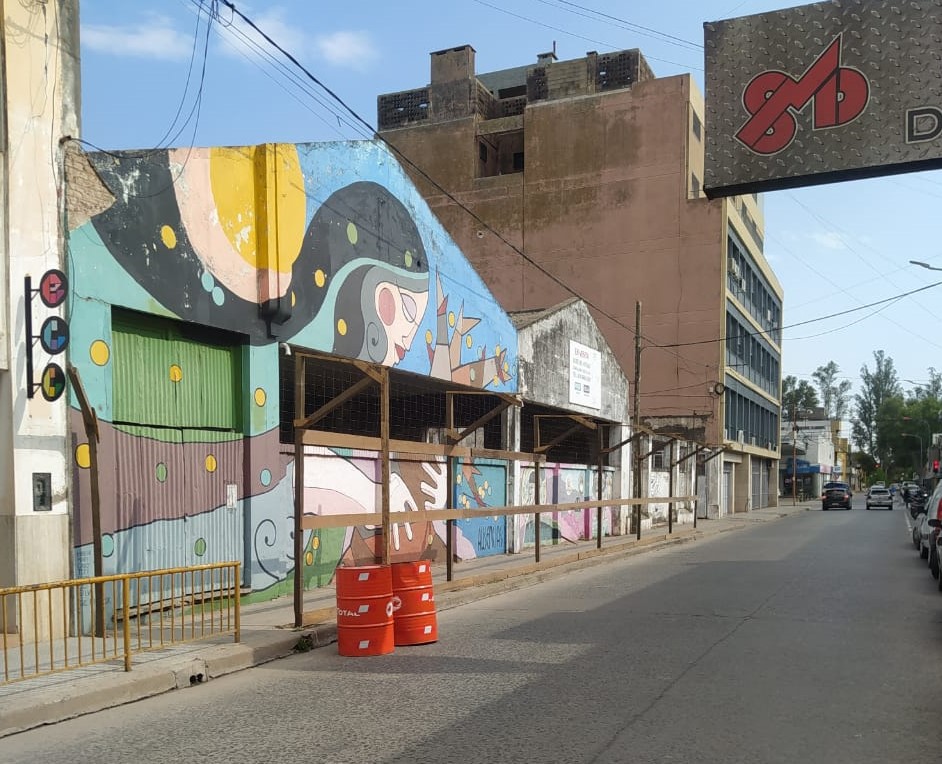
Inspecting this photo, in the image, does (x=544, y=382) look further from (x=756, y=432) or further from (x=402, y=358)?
(x=756, y=432)

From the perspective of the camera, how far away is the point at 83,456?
966 cm

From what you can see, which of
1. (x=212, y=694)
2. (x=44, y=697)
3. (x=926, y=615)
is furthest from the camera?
(x=926, y=615)

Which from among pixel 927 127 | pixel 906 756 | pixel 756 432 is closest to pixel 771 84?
pixel 927 127

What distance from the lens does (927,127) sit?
737 cm

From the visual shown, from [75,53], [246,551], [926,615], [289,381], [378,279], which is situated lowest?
[926,615]

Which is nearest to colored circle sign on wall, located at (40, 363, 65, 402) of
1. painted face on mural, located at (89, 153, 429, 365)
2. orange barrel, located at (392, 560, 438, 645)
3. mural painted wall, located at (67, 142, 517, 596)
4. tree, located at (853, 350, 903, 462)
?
mural painted wall, located at (67, 142, 517, 596)

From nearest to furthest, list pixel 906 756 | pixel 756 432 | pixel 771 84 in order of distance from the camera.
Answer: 1. pixel 906 756
2. pixel 771 84
3. pixel 756 432

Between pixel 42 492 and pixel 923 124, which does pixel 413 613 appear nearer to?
pixel 42 492

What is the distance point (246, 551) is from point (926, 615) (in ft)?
29.2

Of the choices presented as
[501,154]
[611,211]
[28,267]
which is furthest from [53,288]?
[501,154]

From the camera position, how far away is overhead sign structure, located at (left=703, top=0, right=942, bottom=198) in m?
7.43

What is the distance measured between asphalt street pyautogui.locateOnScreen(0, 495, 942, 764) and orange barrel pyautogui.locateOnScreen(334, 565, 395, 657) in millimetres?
214

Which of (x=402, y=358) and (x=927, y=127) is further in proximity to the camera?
(x=402, y=358)

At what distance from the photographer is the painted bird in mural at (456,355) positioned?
17094 mm
